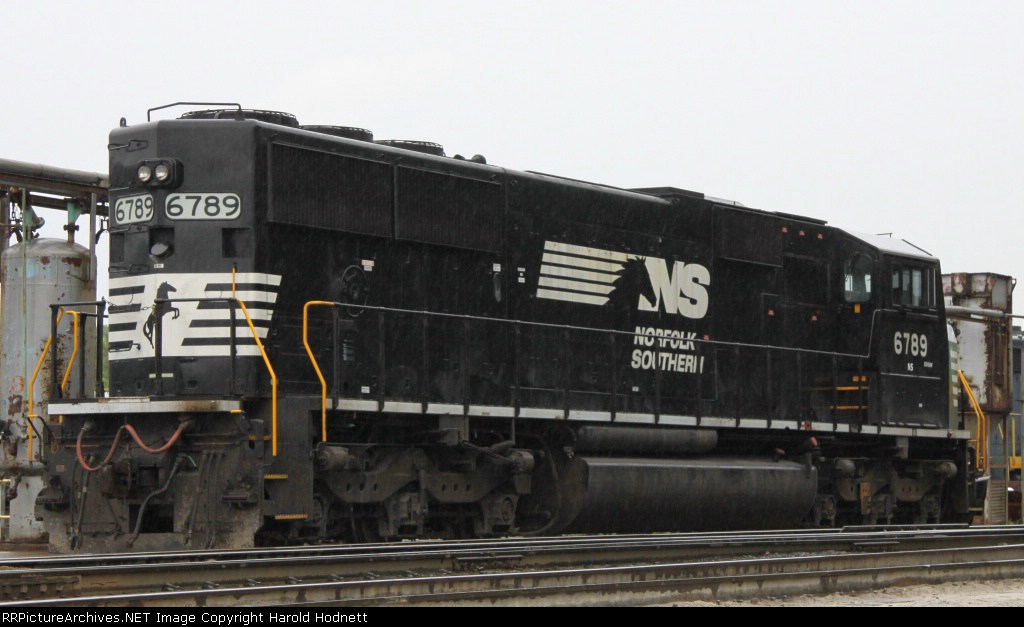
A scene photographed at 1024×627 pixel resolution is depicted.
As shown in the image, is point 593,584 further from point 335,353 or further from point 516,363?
point 516,363

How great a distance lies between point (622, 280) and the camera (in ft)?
55.7

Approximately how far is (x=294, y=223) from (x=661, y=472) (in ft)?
17.8

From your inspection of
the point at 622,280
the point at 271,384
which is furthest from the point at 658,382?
the point at 271,384

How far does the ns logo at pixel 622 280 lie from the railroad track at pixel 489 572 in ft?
10.9

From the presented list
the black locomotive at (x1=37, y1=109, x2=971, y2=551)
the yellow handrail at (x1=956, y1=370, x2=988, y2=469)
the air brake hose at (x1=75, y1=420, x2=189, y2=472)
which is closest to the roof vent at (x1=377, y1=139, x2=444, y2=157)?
the black locomotive at (x1=37, y1=109, x2=971, y2=551)

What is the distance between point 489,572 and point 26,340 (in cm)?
825

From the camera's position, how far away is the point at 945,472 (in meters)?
20.4

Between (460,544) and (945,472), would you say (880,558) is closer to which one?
(460,544)

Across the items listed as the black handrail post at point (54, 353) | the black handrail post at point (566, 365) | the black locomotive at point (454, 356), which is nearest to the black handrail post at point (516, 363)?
the black locomotive at point (454, 356)

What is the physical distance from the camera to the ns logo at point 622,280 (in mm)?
16266

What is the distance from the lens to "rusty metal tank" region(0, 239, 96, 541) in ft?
54.4

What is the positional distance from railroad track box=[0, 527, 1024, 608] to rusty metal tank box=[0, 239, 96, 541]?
5.43 m

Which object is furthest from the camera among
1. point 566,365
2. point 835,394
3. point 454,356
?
point 835,394
